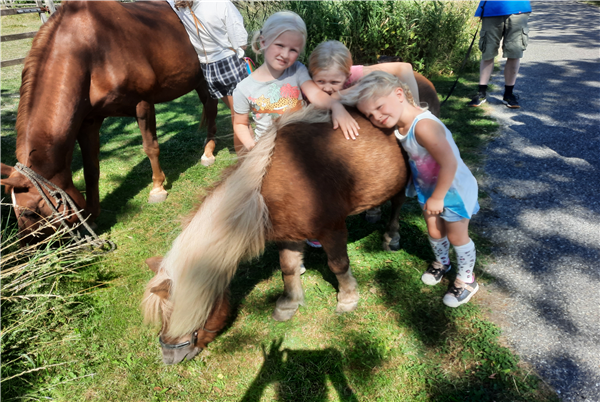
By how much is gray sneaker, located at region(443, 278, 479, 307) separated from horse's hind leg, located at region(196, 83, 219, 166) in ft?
12.7

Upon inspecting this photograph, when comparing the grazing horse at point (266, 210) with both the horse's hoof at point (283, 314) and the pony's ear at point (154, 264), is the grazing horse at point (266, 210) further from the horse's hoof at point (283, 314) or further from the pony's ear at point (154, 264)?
the horse's hoof at point (283, 314)

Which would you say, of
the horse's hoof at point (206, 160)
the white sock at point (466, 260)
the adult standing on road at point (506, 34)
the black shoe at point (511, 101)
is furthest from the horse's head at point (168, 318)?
the black shoe at point (511, 101)

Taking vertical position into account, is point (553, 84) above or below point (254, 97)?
below

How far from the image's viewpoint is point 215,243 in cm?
217

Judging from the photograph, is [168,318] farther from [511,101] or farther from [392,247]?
[511,101]

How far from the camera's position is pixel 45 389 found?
7.93 ft

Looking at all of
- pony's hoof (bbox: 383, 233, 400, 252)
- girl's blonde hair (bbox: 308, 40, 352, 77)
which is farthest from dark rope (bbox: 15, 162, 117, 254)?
pony's hoof (bbox: 383, 233, 400, 252)

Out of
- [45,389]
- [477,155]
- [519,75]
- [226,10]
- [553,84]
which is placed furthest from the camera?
[519,75]

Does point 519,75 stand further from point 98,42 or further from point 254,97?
point 98,42

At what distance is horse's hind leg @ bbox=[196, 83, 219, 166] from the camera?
5406 mm

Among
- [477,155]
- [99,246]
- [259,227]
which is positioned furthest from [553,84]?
[99,246]

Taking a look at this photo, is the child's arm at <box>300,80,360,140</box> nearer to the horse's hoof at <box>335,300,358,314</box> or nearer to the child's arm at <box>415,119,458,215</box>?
the child's arm at <box>415,119,458,215</box>

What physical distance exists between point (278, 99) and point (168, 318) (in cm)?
174

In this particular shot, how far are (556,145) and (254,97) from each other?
4.19m
